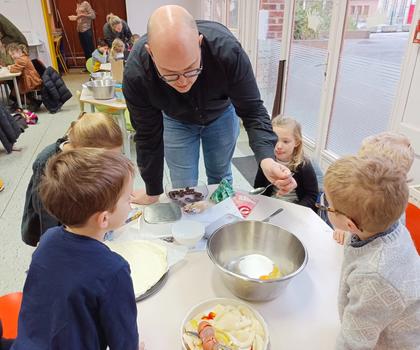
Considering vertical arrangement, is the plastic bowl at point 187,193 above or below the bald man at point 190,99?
below

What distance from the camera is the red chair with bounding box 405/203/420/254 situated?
1248 mm

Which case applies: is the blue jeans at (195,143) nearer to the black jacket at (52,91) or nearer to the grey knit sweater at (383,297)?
the grey knit sweater at (383,297)

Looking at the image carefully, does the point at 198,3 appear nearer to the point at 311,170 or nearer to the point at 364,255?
the point at 311,170

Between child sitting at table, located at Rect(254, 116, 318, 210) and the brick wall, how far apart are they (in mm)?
2126

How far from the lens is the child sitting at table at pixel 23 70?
4574 mm

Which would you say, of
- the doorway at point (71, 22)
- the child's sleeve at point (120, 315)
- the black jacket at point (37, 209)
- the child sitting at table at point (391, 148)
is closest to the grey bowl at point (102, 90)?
the black jacket at point (37, 209)

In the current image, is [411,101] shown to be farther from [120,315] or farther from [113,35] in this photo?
[113,35]

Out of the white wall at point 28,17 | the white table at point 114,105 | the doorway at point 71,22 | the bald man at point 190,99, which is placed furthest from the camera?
the doorway at point 71,22

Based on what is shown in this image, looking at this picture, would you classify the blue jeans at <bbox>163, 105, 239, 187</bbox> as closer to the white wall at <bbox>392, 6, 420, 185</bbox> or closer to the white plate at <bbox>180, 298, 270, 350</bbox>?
the white plate at <bbox>180, 298, 270, 350</bbox>

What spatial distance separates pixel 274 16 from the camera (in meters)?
3.60

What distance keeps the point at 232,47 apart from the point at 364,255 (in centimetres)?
87

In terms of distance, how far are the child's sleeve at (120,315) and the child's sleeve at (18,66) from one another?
15.6ft

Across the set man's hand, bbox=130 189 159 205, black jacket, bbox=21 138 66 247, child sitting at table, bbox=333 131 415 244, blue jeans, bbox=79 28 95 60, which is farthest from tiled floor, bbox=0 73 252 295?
blue jeans, bbox=79 28 95 60

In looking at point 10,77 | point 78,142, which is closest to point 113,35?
point 10,77
